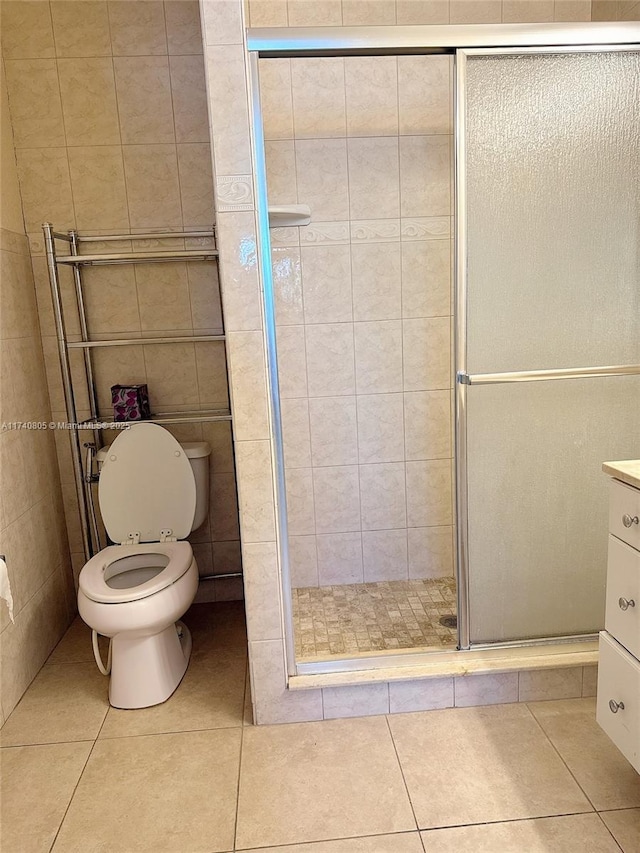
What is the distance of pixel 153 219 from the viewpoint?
8.08 feet

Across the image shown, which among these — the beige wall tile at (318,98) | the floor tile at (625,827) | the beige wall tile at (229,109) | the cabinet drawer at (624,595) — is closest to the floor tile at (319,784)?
the floor tile at (625,827)

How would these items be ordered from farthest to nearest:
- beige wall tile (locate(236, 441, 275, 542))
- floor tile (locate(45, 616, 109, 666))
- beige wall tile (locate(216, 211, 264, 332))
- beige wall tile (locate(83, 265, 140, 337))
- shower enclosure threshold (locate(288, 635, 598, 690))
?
beige wall tile (locate(83, 265, 140, 337)) → floor tile (locate(45, 616, 109, 666)) → shower enclosure threshold (locate(288, 635, 598, 690)) → beige wall tile (locate(236, 441, 275, 542)) → beige wall tile (locate(216, 211, 264, 332))

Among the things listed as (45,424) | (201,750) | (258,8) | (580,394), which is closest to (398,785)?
(201,750)

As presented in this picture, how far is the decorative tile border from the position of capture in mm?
1645

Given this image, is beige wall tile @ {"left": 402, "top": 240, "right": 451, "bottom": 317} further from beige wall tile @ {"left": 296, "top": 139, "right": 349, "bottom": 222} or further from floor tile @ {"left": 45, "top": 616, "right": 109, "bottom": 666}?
floor tile @ {"left": 45, "top": 616, "right": 109, "bottom": 666}

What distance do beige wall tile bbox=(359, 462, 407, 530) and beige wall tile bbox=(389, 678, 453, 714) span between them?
2.90 feet

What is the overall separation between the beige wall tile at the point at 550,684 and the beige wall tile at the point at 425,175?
171 centimetres

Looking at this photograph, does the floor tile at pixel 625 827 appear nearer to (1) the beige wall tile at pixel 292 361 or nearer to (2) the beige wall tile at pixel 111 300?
(1) the beige wall tile at pixel 292 361

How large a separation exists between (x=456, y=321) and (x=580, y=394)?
1.50 feet

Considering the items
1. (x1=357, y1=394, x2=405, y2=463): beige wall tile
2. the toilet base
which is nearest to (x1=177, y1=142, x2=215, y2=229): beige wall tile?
(x1=357, y1=394, x2=405, y2=463): beige wall tile

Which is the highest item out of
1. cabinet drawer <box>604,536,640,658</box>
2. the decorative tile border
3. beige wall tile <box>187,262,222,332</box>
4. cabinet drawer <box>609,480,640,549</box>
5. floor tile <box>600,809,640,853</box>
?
the decorative tile border

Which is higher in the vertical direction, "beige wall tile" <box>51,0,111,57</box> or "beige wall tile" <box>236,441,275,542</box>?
"beige wall tile" <box>51,0,111,57</box>

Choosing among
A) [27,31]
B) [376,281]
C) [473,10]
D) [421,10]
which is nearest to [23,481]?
[376,281]

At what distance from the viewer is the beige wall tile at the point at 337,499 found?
2.70 metres
